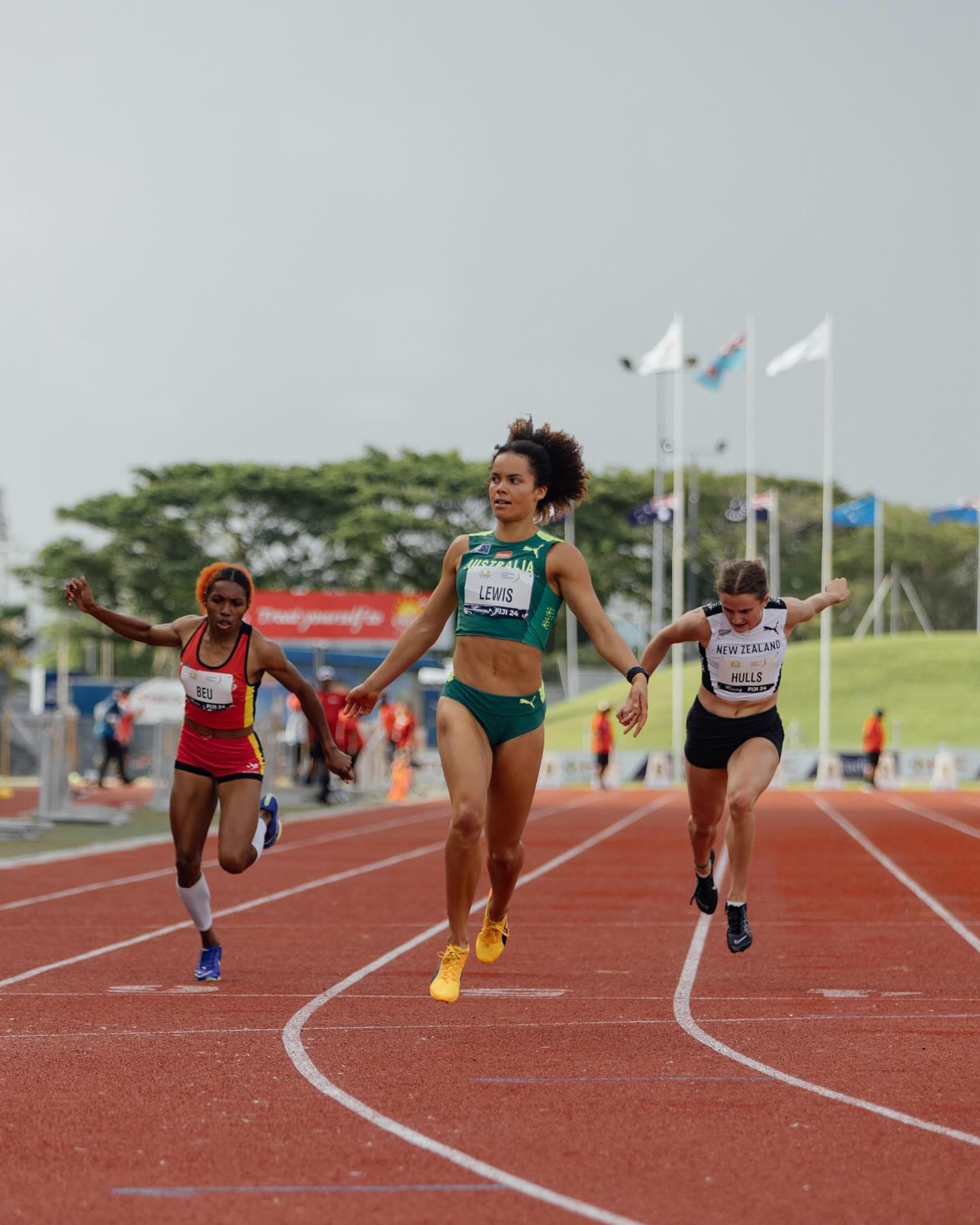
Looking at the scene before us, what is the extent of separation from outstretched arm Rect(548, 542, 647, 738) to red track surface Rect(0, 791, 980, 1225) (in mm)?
1374

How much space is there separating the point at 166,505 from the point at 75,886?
58566 mm

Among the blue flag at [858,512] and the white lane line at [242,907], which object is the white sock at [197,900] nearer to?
the white lane line at [242,907]

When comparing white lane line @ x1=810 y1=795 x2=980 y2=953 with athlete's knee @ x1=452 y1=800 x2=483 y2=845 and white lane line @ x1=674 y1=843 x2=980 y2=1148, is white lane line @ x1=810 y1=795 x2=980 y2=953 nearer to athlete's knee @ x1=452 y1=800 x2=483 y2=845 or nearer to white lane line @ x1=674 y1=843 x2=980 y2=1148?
white lane line @ x1=674 y1=843 x2=980 y2=1148

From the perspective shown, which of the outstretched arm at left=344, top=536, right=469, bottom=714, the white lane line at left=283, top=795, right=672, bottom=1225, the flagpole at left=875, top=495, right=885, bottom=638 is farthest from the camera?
the flagpole at left=875, top=495, right=885, bottom=638

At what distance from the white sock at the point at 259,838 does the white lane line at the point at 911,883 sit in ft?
13.0

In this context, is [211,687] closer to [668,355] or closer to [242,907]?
[242,907]

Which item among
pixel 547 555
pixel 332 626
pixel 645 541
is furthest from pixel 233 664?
pixel 645 541

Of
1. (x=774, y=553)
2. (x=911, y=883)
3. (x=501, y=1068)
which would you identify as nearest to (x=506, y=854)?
(x=501, y=1068)

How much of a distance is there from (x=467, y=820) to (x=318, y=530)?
6662 cm

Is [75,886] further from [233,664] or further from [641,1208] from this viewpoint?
[641,1208]

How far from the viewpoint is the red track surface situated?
425 cm

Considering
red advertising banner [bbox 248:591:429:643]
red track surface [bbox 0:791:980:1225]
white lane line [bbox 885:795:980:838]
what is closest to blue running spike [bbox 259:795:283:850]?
red track surface [bbox 0:791:980:1225]

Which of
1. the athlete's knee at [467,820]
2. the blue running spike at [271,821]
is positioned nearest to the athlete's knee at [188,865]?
the blue running spike at [271,821]

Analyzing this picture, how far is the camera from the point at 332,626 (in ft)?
193
